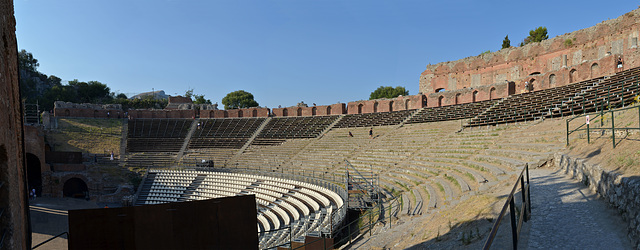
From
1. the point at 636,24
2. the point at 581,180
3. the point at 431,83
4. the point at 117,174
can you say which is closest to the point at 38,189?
the point at 117,174

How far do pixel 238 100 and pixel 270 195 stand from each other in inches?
2450

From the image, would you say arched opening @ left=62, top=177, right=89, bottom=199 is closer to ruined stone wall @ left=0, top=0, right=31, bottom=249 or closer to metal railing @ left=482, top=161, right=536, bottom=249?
ruined stone wall @ left=0, top=0, right=31, bottom=249

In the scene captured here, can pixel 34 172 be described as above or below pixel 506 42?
below

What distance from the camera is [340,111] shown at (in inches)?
1604

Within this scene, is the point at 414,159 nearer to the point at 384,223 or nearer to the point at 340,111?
the point at 384,223

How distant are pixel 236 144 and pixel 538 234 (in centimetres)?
3502

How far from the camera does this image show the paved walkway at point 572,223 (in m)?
4.21

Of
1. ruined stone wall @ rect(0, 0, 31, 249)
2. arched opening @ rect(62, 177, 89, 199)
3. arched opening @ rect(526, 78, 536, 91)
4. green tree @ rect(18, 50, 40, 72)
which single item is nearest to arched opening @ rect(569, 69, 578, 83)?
arched opening @ rect(526, 78, 536, 91)

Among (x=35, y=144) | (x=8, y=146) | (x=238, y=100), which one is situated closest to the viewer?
(x=8, y=146)

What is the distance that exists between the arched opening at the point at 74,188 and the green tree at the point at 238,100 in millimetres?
49761

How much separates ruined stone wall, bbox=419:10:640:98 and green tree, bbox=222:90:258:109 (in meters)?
46.7

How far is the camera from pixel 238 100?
80125 millimetres

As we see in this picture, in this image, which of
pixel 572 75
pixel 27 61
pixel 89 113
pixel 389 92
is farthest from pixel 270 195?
pixel 27 61

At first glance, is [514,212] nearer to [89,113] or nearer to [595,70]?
[595,70]
